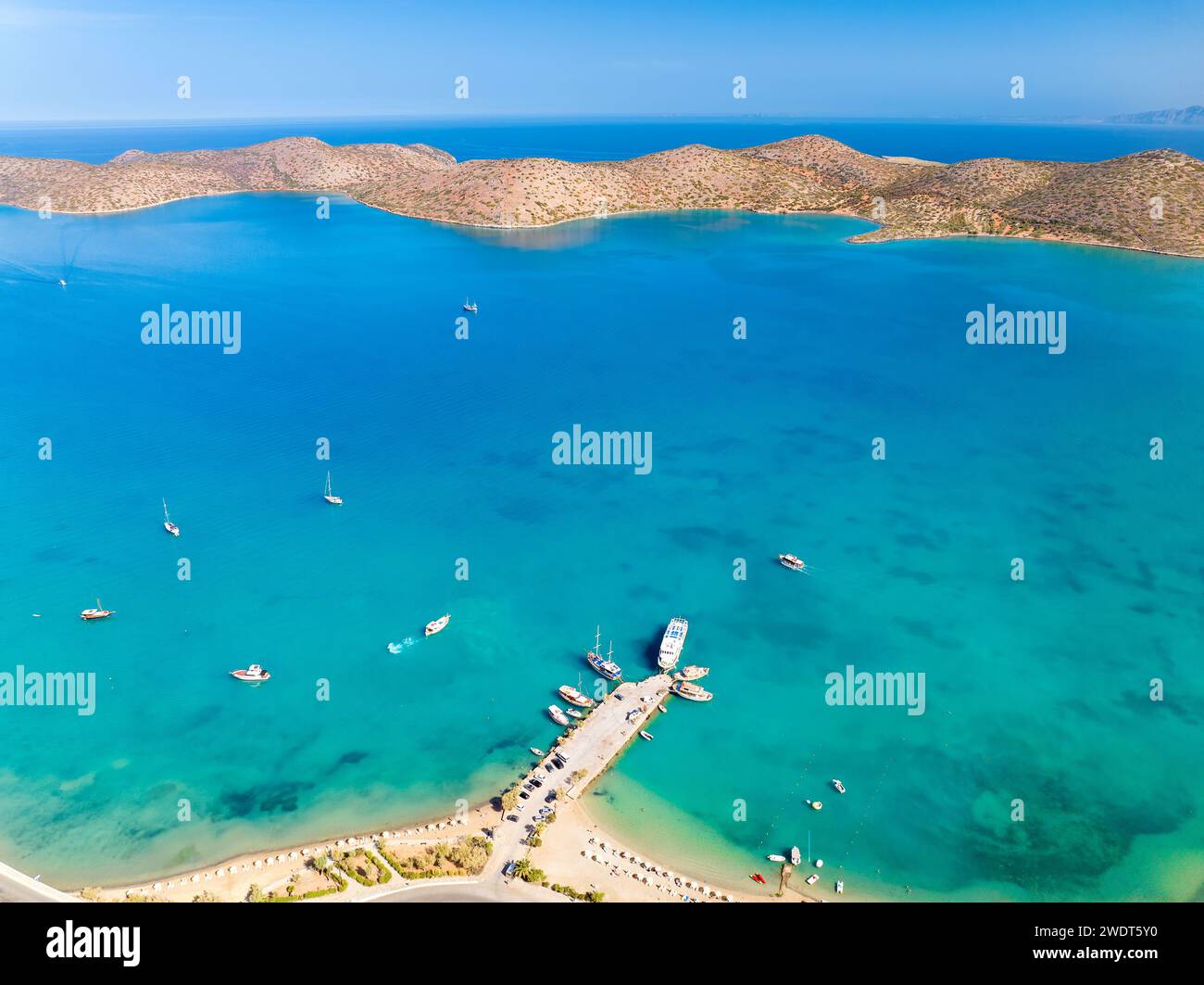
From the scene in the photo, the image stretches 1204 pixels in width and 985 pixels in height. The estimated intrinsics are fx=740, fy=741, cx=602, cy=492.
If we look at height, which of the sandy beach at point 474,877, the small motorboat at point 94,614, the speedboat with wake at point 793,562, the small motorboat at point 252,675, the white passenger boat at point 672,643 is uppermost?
the speedboat with wake at point 793,562

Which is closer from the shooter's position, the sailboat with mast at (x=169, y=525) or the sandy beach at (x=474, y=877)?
the sandy beach at (x=474, y=877)

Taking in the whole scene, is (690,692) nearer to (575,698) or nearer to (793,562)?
(575,698)

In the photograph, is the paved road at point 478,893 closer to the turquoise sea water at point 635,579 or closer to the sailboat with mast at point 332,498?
the turquoise sea water at point 635,579

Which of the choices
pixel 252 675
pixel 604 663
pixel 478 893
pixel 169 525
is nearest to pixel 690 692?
pixel 604 663

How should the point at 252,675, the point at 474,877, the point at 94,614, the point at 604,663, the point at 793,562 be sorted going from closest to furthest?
the point at 474,877, the point at 252,675, the point at 604,663, the point at 94,614, the point at 793,562

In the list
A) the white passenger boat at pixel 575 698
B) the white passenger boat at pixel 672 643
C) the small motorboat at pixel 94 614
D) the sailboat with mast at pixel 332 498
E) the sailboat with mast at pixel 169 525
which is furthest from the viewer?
the sailboat with mast at pixel 332 498

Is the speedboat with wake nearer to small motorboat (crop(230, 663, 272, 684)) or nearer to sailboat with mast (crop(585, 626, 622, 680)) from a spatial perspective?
sailboat with mast (crop(585, 626, 622, 680))

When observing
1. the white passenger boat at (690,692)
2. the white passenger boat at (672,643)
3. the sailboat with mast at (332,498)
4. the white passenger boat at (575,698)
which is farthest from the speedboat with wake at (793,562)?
the sailboat with mast at (332,498)
